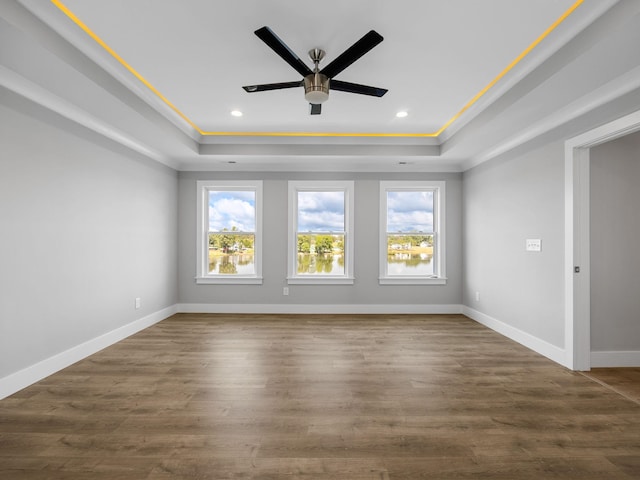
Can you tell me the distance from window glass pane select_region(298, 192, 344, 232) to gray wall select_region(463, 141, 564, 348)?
2107 mm


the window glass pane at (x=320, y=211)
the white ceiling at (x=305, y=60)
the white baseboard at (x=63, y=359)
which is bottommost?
the white baseboard at (x=63, y=359)

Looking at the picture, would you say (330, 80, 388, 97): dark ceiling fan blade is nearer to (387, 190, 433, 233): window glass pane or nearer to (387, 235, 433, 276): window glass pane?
(387, 190, 433, 233): window glass pane

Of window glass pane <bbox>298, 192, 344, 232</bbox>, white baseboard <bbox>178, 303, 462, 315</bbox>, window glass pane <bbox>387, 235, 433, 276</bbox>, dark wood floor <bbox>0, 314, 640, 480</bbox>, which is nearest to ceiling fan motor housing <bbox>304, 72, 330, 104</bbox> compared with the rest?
dark wood floor <bbox>0, 314, 640, 480</bbox>

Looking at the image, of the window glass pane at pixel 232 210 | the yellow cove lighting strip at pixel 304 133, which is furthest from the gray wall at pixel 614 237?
the window glass pane at pixel 232 210

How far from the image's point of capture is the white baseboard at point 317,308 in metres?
5.36

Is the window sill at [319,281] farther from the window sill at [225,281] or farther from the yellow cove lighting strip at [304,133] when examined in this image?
the yellow cove lighting strip at [304,133]

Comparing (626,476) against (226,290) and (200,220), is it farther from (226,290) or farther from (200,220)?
(200,220)

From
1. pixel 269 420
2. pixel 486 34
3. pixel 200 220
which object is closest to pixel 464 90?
pixel 486 34

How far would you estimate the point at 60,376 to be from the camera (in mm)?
2904

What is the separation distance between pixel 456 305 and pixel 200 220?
14.9ft

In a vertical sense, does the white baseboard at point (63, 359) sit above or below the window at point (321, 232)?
below

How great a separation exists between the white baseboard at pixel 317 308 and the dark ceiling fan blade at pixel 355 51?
3813 millimetres

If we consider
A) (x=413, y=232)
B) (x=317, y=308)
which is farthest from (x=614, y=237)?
(x=317, y=308)

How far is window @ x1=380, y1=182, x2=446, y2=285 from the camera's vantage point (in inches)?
214
